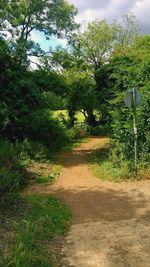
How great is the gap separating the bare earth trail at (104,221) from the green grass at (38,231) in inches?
12.0

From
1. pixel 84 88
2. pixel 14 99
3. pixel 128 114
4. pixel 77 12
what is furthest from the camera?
pixel 84 88

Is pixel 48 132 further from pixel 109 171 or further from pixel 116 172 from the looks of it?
pixel 116 172

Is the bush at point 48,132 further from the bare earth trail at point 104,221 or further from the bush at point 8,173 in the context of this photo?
the bare earth trail at point 104,221

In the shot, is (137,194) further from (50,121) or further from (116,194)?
(50,121)

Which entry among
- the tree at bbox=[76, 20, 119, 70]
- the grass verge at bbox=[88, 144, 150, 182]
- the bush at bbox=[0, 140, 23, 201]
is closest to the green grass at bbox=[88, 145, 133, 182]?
the grass verge at bbox=[88, 144, 150, 182]

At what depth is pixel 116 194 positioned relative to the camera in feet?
39.2

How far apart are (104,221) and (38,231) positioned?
1.94 m

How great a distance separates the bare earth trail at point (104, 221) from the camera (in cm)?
716

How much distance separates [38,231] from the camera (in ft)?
26.5

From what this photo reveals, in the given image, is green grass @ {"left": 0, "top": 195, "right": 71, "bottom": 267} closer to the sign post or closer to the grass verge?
the grass verge

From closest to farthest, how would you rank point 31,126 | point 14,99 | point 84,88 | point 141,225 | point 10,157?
point 141,225, point 10,157, point 14,99, point 31,126, point 84,88

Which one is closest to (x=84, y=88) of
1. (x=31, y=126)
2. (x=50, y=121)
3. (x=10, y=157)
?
(x=50, y=121)

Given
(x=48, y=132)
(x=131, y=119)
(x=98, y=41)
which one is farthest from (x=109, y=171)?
(x=98, y=41)

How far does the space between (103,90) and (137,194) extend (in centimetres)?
1379
